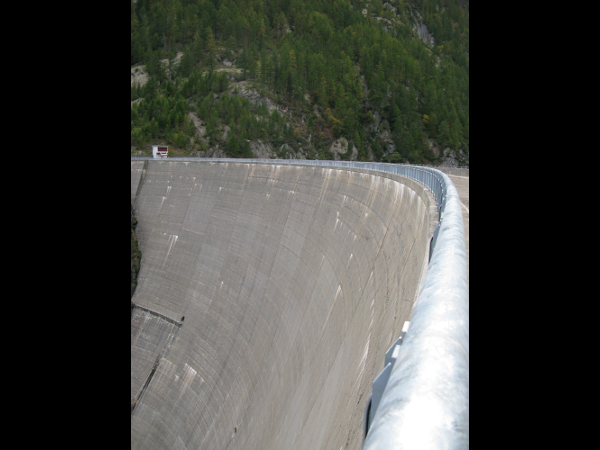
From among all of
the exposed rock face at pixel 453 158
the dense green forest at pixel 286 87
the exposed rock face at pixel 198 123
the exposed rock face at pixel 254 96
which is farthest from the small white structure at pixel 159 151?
the exposed rock face at pixel 453 158

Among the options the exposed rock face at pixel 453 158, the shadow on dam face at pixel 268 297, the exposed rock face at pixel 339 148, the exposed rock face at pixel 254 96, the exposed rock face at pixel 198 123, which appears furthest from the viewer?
the exposed rock face at pixel 453 158

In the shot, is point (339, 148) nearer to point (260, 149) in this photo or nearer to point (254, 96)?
point (260, 149)

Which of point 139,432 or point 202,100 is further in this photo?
point 202,100

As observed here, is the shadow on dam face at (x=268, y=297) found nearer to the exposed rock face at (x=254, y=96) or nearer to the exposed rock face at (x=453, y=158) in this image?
the exposed rock face at (x=254, y=96)

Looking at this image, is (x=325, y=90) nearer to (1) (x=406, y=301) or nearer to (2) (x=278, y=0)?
(2) (x=278, y=0)

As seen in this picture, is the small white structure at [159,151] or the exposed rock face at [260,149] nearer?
the small white structure at [159,151]
